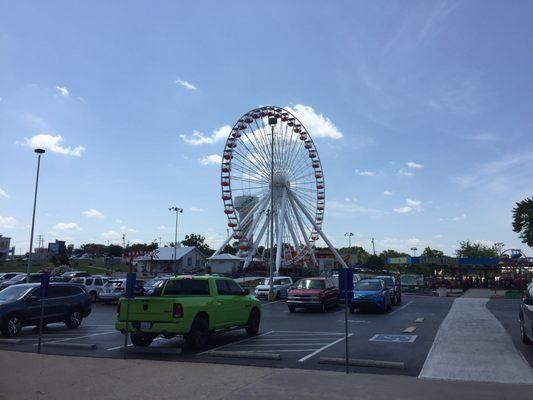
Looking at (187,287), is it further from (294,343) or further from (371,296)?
(371,296)

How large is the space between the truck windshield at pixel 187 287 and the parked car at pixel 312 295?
36.0ft

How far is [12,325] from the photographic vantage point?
15.7 m

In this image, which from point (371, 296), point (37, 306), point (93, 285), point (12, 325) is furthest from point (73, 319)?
point (93, 285)

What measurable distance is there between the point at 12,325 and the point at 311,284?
1404 centimetres

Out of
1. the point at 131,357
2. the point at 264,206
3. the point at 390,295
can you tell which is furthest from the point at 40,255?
the point at 131,357

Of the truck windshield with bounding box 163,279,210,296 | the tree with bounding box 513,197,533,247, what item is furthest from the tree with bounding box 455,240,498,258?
the truck windshield with bounding box 163,279,210,296

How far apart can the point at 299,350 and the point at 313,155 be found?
4383cm

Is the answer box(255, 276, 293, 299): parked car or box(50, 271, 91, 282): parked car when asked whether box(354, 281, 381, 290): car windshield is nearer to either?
box(255, 276, 293, 299): parked car

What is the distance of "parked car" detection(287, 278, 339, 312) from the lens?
23.9 meters

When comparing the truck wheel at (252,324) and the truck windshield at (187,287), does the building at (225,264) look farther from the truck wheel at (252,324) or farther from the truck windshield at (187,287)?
the truck windshield at (187,287)

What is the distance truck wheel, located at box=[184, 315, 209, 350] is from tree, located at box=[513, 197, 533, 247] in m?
50.2

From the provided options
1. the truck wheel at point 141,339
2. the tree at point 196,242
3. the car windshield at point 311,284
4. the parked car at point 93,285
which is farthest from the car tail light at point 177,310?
the tree at point 196,242

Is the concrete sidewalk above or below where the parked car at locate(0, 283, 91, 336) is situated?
below

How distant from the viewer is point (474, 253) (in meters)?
100
